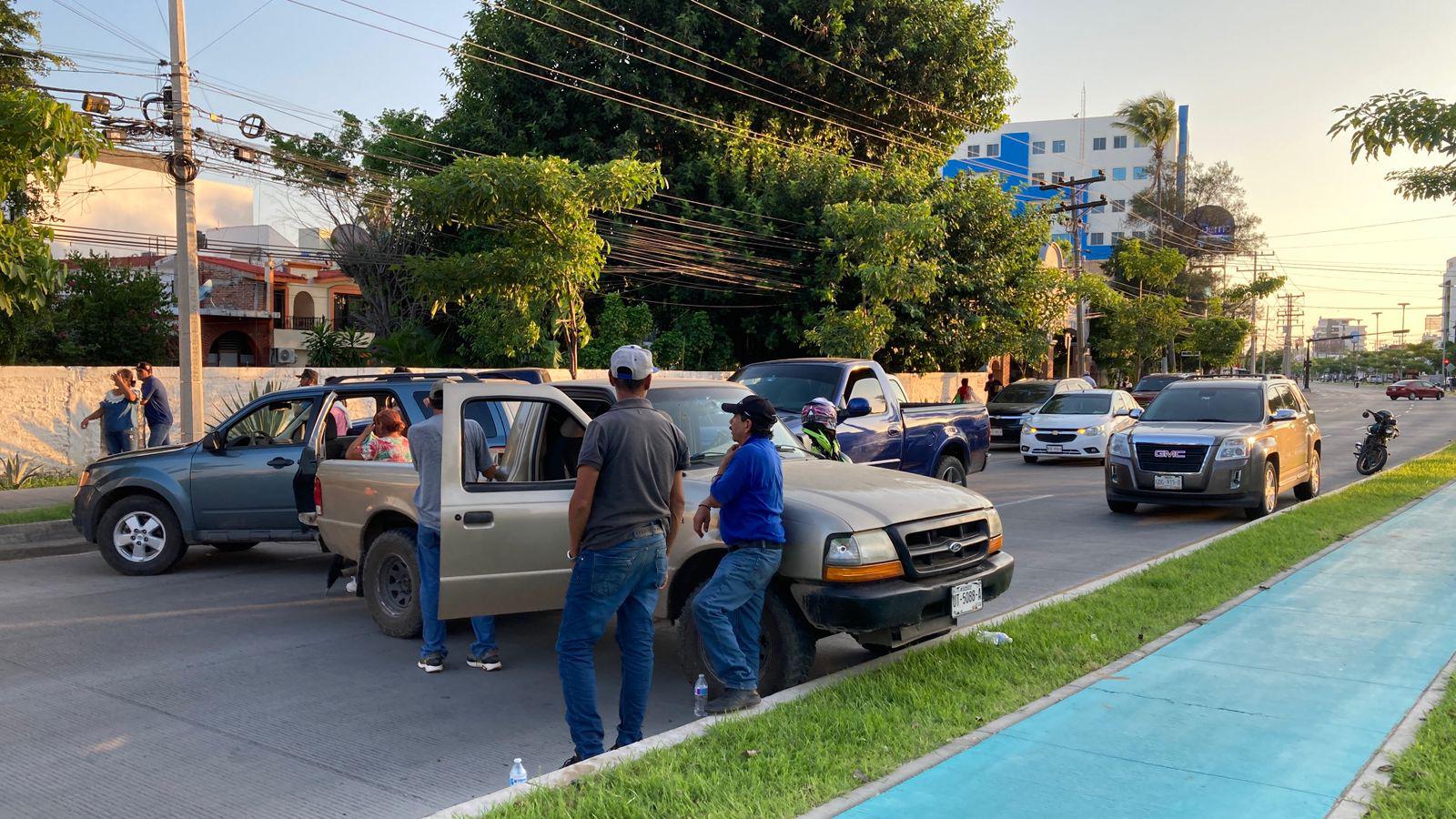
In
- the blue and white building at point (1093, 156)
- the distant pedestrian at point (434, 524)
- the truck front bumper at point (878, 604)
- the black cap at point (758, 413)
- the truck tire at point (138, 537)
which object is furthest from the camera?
the blue and white building at point (1093, 156)

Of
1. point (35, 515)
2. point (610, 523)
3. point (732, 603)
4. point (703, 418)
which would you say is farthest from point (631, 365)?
point (35, 515)

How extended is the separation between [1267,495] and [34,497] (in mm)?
16238

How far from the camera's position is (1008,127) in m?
106

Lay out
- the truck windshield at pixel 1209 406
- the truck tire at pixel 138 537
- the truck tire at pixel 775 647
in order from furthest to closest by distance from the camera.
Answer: the truck windshield at pixel 1209 406 < the truck tire at pixel 138 537 < the truck tire at pixel 775 647

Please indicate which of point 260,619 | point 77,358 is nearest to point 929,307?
point 77,358

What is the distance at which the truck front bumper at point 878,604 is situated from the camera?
5.35m

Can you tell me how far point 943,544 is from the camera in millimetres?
5910

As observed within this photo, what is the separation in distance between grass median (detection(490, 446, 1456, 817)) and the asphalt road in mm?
765

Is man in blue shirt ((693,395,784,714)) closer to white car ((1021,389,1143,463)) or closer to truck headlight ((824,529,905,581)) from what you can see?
truck headlight ((824,529,905,581))

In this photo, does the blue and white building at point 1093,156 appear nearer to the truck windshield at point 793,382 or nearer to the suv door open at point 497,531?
the truck windshield at point 793,382

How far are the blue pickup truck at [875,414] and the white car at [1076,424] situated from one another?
8506mm

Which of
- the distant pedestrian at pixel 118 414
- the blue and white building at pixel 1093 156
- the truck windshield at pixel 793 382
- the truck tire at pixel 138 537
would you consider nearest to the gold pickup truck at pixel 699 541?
the truck tire at pixel 138 537

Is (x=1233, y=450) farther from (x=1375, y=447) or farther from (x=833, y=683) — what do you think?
(x=833, y=683)

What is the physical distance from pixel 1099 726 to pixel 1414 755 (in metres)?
1.31
